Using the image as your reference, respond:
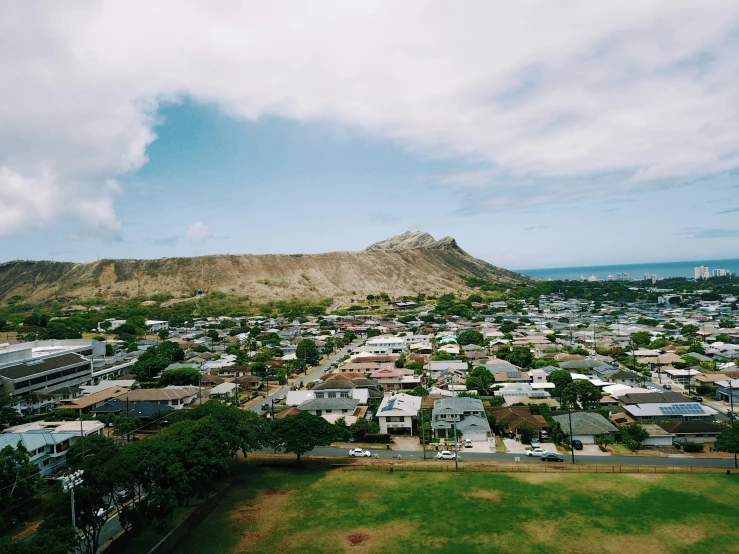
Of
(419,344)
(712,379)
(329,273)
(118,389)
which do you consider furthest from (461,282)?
(118,389)

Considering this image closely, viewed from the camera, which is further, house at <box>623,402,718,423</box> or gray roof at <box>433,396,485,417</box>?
gray roof at <box>433,396,485,417</box>

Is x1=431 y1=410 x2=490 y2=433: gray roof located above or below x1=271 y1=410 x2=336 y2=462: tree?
below

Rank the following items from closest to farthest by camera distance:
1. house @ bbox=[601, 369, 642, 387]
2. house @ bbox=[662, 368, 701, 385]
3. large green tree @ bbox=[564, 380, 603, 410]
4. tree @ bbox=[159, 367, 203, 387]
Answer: large green tree @ bbox=[564, 380, 603, 410] → house @ bbox=[601, 369, 642, 387] → house @ bbox=[662, 368, 701, 385] → tree @ bbox=[159, 367, 203, 387]

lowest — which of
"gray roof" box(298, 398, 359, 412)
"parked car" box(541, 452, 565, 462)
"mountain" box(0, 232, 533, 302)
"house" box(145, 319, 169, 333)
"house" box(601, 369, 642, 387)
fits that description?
"parked car" box(541, 452, 565, 462)

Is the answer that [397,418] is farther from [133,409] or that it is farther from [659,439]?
[133,409]

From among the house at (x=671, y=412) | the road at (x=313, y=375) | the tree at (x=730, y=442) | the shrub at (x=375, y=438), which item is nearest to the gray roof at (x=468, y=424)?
the shrub at (x=375, y=438)

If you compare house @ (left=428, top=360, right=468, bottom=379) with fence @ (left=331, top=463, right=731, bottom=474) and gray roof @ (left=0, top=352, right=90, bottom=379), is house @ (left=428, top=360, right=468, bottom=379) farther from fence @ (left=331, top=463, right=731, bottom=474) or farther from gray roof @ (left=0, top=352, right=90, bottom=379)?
gray roof @ (left=0, top=352, right=90, bottom=379)

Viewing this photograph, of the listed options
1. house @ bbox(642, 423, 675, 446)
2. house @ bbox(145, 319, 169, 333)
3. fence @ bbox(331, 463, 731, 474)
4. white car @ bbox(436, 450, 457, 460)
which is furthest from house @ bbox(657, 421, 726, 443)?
house @ bbox(145, 319, 169, 333)

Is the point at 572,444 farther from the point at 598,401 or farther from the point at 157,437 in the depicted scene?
the point at 157,437
